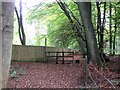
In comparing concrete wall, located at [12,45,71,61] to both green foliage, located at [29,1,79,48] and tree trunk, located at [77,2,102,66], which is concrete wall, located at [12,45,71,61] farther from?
tree trunk, located at [77,2,102,66]

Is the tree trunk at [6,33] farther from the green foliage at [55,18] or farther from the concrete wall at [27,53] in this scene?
the green foliage at [55,18]

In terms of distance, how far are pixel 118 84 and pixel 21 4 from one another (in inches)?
530

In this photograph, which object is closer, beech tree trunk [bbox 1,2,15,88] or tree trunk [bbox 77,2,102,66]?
beech tree trunk [bbox 1,2,15,88]

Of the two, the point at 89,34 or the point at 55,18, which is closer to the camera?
the point at 89,34

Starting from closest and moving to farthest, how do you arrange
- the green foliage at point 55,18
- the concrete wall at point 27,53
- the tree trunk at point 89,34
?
the tree trunk at point 89,34 → the concrete wall at point 27,53 → the green foliage at point 55,18

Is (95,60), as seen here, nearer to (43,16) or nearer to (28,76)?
(28,76)

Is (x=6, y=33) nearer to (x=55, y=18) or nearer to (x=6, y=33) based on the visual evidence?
(x=6, y=33)

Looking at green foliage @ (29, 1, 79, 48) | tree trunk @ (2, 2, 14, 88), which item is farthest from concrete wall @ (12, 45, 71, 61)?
tree trunk @ (2, 2, 14, 88)

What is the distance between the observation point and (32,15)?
62.7 ft

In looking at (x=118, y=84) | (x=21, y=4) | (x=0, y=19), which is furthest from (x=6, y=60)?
(x=21, y=4)

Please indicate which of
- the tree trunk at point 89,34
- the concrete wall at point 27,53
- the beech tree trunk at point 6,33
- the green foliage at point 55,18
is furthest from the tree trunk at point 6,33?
the green foliage at point 55,18

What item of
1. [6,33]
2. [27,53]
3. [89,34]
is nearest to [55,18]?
[27,53]

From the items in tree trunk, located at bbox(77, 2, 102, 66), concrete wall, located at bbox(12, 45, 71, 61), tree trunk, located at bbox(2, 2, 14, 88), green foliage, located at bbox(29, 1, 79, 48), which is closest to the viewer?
tree trunk, located at bbox(2, 2, 14, 88)

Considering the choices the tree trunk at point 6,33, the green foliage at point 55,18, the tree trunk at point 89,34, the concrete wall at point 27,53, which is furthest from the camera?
the green foliage at point 55,18
